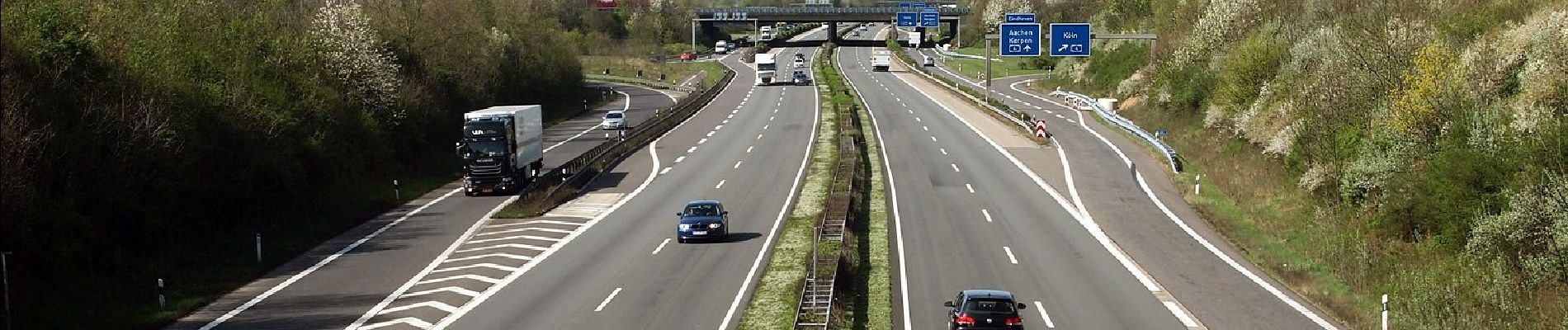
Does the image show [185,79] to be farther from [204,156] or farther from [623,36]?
[623,36]

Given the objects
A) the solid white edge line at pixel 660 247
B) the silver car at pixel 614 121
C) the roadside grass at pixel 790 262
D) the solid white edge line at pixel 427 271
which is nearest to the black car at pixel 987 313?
the roadside grass at pixel 790 262

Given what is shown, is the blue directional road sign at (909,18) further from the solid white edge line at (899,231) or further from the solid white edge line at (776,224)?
the solid white edge line at (899,231)

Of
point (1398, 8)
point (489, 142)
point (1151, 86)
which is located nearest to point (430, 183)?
point (489, 142)

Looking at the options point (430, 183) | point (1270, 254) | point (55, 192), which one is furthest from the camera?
point (430, 183)

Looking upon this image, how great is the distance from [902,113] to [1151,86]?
728 inches

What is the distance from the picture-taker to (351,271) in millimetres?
38844

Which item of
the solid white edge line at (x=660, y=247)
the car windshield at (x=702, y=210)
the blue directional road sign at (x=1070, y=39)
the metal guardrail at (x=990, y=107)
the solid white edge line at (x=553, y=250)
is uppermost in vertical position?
the blue directional road sign at (x=1070, y=39)

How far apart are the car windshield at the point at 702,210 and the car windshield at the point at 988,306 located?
17600 millimetres

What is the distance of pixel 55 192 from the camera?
35.2 meters

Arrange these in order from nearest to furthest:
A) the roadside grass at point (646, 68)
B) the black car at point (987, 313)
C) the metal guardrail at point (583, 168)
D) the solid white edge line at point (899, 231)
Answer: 1. the black car at point (987, 313)
2. the solid white edge line at point (899, 231)
3. the metal guardrail at point (583, 168)
4. the roadside grass at point (646, 68)

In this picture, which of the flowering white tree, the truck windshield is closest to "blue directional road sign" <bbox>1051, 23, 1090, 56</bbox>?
the flowering white tree

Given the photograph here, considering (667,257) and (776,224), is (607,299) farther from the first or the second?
(776,224)

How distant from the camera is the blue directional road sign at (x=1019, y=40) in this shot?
86.6m

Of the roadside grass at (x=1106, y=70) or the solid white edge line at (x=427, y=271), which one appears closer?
the solid white edge line at (x=427, y=271)
